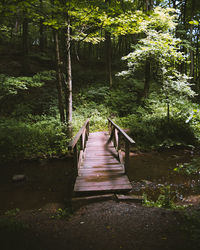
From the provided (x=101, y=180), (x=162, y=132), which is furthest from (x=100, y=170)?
(x=162, y=132)

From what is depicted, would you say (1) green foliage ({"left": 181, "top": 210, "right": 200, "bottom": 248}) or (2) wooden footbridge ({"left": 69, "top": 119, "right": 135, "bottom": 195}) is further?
(2) wooden footbridge ({"left": 69, "top": 119, "right": 135, "bottom": 195})

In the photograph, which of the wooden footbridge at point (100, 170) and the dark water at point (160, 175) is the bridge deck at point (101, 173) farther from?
the dark water at point (160, 175)

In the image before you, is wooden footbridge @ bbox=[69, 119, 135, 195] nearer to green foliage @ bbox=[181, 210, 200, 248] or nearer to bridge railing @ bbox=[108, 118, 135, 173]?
bridge railing @ bbox=[108, 118, 135, 173]

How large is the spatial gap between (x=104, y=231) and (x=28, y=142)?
6.85 meters

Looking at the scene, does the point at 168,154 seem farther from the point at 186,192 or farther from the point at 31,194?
the point at 31,194

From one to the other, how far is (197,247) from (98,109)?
12.5m

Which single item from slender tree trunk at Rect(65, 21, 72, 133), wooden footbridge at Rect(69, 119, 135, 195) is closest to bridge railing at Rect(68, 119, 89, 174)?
wooden footbridge at Rect(69, 119, 135, 195)

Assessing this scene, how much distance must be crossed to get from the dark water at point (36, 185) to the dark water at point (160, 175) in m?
2.73

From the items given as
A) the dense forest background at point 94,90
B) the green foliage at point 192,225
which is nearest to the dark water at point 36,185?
the dense forest background at point 94,90

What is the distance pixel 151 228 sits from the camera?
2947 millimetres

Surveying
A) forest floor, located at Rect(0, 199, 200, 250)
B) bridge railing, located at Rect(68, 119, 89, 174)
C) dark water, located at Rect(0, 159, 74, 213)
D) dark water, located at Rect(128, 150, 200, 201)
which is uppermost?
bridge railing, located at Rect(68, 119, 89, 174)

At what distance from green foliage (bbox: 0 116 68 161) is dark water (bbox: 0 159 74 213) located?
0.47 m

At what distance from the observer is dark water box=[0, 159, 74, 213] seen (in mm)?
5443

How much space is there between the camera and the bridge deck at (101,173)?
432cm
